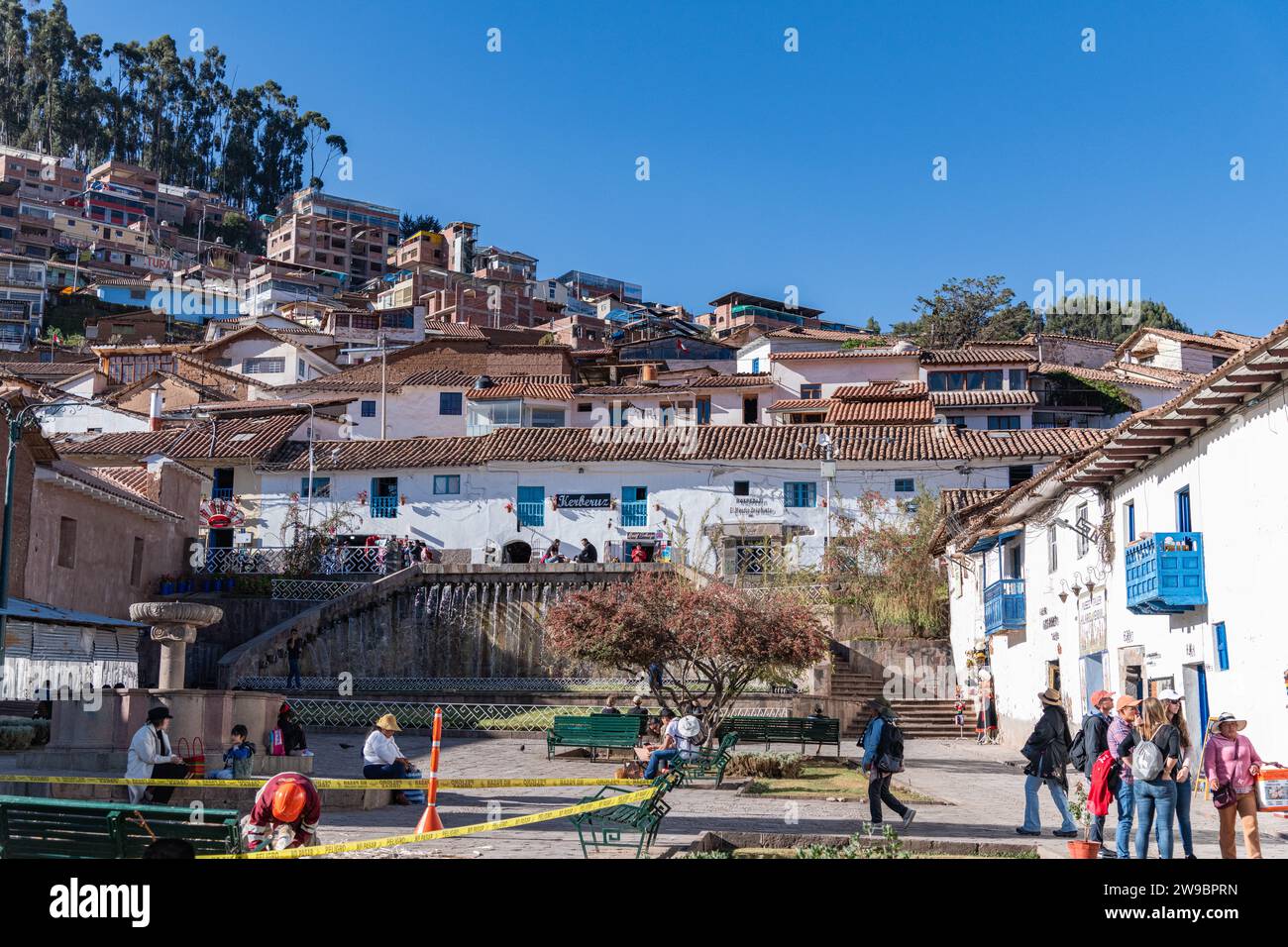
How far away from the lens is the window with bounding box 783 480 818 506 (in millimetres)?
45688

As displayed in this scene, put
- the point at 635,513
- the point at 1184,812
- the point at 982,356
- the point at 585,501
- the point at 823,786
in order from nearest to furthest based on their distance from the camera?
the point at 1184,812 < the point at 823,786 < the point at 635,513 < the point at 585,501 < the point at 982,356

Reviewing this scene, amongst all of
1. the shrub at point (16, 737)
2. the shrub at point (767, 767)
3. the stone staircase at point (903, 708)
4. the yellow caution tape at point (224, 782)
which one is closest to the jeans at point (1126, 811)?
the yellow caution tape at point (224, 782)

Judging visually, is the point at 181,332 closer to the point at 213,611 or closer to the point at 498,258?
the point at 498,258

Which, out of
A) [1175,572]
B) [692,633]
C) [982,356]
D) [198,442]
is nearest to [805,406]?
[982,356]

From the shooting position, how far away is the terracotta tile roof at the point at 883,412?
52.6m

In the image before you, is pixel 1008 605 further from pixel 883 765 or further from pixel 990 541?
pixel 883 765

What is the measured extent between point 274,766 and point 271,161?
143395 mm

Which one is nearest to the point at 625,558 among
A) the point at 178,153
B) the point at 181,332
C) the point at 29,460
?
the point at 29,460

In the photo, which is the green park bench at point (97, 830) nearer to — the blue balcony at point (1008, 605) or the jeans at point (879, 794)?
the jeans at point (879, 794)

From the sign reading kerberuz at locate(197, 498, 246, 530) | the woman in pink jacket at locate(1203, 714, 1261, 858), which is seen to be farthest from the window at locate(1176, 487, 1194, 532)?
the sign reading kerberuz at locate(197, 498, 246, 530)

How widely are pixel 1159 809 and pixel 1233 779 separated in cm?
95

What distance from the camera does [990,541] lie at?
32.4 meters

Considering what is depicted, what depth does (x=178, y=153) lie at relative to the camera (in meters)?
143

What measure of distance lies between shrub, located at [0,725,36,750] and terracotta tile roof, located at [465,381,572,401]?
42.4 meters
